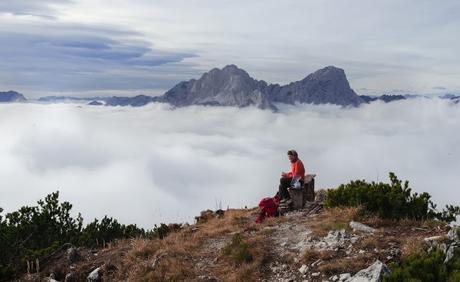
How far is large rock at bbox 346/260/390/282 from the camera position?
8750 mm

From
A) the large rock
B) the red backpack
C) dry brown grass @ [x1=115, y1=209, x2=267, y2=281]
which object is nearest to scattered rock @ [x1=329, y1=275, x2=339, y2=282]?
the large rock

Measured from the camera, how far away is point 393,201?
1283 cm

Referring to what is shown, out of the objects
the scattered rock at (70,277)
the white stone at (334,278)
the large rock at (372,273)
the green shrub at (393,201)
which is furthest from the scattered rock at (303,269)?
the scattered rock at (70,277)

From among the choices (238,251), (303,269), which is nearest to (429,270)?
(303,269)

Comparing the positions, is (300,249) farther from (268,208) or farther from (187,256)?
(268,208)

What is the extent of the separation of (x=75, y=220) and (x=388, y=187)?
16.1 metres

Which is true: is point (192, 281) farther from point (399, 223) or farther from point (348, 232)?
point (399, 223)

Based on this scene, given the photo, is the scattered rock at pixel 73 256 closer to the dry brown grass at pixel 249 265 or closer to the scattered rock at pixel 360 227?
the dry brown grass at pixel 249 265

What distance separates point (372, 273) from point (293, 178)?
8.01 m

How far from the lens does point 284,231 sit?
13219 millimetres

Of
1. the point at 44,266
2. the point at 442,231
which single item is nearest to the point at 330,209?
the point at 442,231

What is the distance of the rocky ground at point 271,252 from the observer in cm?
998

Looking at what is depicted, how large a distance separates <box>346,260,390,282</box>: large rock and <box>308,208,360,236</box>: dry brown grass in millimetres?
2744

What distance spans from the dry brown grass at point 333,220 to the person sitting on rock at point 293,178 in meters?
2.73
